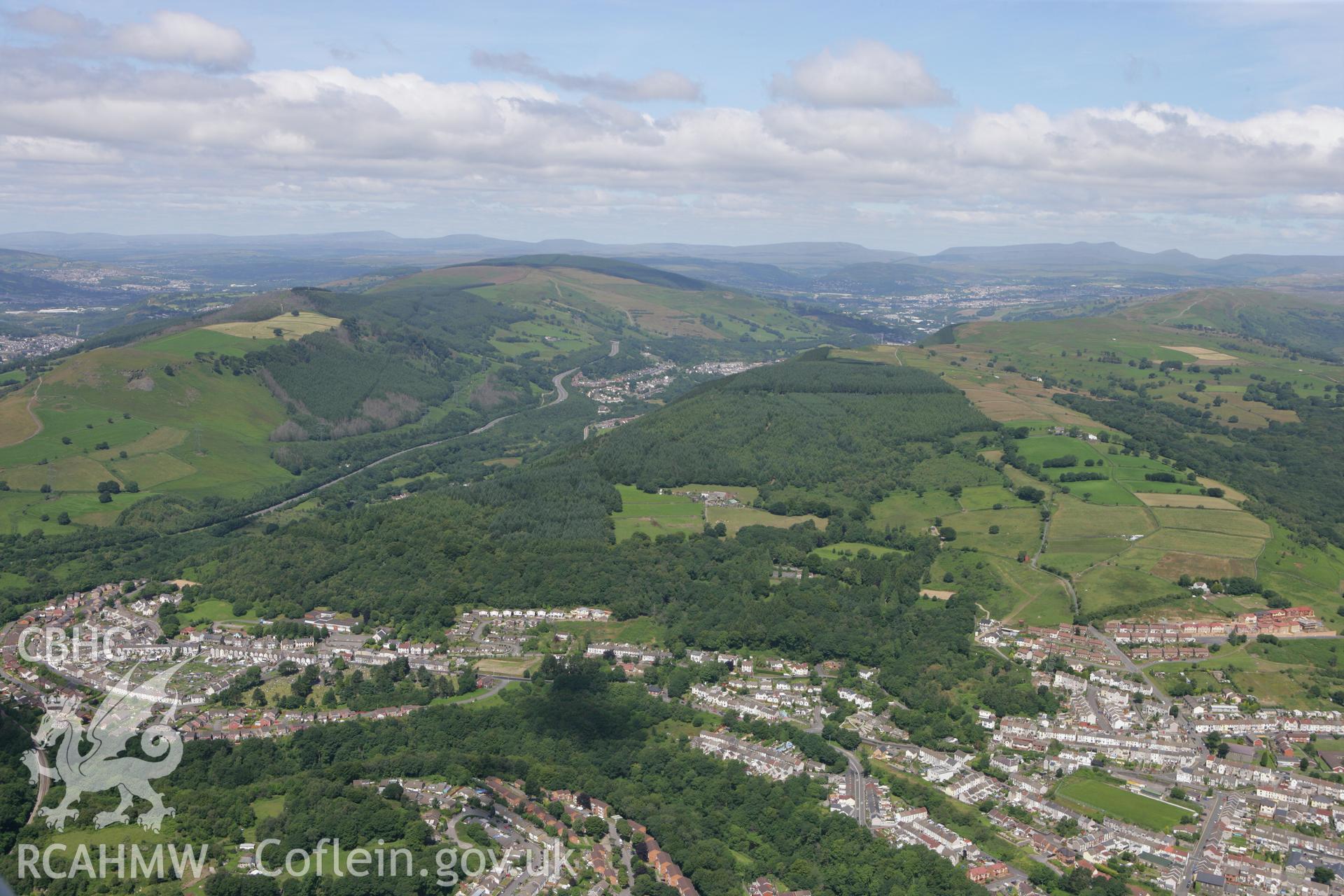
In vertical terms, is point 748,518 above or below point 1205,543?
below

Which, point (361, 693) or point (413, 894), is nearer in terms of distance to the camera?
point (413, 894)

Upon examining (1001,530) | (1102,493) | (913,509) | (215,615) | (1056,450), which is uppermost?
(1056,450)

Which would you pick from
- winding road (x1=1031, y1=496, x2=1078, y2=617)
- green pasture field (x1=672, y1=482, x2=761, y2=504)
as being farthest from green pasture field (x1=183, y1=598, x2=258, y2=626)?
winding road (x1=1031, y1=496, x2=1078, y2=617)

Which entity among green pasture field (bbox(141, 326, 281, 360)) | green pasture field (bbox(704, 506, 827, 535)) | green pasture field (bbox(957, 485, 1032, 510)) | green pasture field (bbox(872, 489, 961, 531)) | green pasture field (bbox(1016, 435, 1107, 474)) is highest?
green pasture field (bbox(141, 326, 281, 360))

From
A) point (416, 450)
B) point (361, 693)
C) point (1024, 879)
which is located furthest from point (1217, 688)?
point (416, 450)

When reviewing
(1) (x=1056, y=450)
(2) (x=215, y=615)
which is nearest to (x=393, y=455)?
(2) (x=215, y=615)

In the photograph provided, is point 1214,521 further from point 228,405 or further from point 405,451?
point 228,405

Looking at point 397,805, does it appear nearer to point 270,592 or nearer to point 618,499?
point 270,592

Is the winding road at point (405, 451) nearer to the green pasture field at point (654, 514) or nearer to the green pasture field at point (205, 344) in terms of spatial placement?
the green pasture field at point (205, 344)

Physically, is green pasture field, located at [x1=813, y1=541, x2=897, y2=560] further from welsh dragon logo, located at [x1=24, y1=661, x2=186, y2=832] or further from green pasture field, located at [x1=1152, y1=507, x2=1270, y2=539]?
welsh dragon logo, located at [x1=24, y1=661, x2=186, y2=832]
